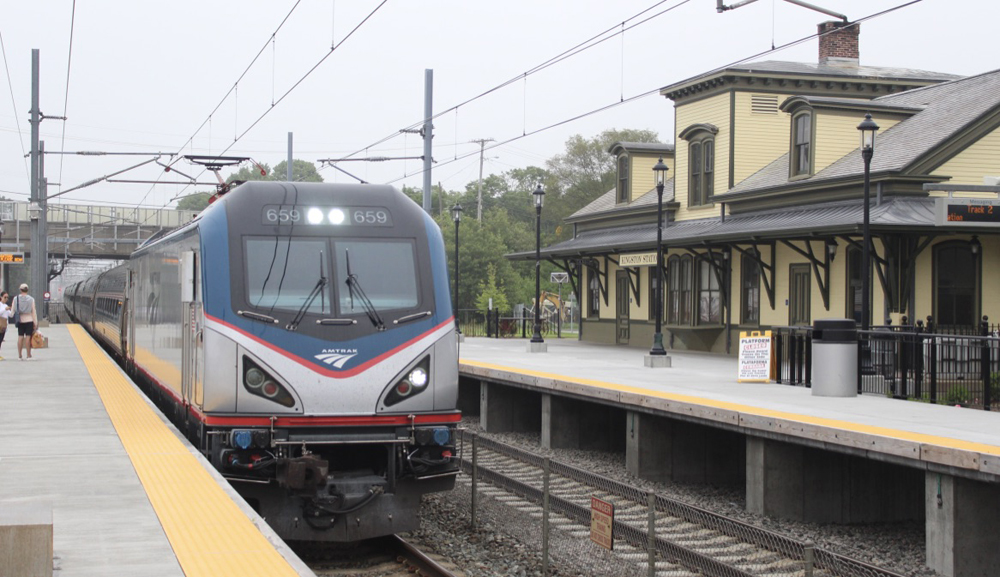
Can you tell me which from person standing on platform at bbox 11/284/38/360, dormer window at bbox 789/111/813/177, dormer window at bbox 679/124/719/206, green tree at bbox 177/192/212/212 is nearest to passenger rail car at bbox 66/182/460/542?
person standing on platform at bbox 11/284/38/360

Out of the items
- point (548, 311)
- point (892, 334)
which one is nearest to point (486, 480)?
point (892, 334)

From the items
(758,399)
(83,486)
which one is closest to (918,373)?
(758,399)

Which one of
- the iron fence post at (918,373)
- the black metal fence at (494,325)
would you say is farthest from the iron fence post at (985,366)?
the black metal fence at (494,325)

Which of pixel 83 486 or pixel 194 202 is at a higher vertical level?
pixel 194 202

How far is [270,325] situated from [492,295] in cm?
3966

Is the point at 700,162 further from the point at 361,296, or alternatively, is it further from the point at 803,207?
the point at 361,296

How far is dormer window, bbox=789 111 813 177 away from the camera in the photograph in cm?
2572

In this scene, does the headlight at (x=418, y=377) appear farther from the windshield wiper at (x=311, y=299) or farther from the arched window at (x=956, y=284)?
the arched window at (x=956, y=284)

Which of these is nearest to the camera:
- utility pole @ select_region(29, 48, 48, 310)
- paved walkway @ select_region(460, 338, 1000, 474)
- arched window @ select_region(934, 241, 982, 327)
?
paved walkway @ select_region(460, 338, 1000, 474)

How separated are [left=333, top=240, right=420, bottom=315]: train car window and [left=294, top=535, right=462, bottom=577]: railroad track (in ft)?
7.36

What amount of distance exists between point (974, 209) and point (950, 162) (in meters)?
4.51

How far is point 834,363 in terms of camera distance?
1588cm

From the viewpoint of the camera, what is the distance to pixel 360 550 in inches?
425

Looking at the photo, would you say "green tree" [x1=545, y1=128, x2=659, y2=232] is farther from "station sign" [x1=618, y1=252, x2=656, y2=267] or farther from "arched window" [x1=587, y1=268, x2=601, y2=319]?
"station sign" [x1=618, y1=252, x2=656, y2=267]
